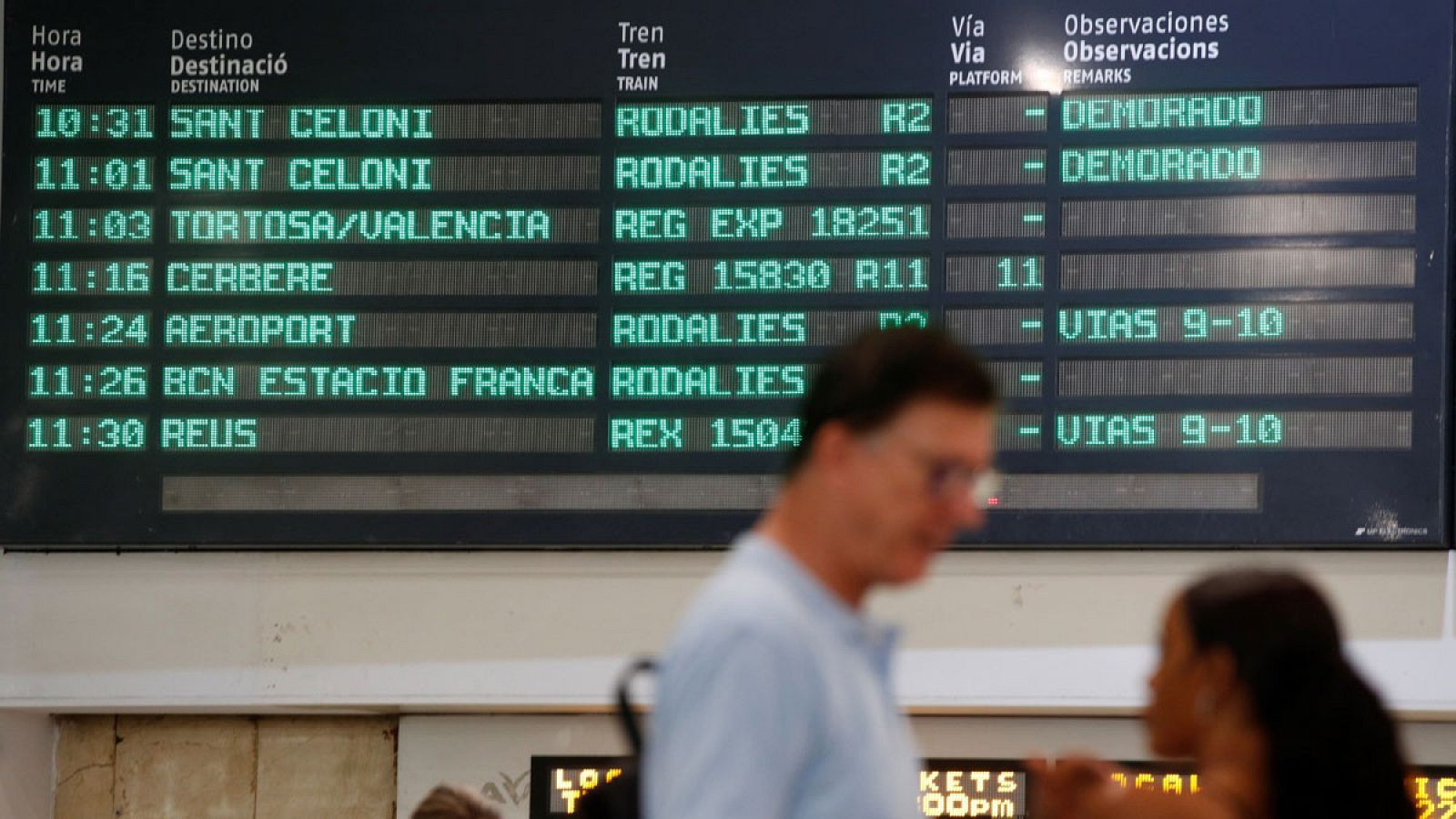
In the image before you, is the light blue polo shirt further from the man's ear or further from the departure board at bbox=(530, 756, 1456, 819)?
the departure board at bbox=(530, 756, 1456, 819)

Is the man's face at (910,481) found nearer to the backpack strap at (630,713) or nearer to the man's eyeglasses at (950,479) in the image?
the man's eyeglasses at (950,479)

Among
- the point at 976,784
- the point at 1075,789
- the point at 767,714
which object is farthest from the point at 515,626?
the point at 767,714

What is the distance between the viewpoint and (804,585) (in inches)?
50.9

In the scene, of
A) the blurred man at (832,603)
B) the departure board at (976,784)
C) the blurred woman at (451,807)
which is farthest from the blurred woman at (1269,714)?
the departure board at (976,784)

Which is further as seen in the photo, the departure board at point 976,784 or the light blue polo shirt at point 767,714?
the departure board at point 976,784

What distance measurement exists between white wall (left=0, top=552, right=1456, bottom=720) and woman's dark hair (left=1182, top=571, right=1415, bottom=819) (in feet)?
6.87

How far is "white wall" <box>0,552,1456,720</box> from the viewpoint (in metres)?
3.70

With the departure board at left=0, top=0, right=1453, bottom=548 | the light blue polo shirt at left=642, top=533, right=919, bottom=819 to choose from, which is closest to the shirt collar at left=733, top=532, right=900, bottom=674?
the light blue polo shirt at left=642, top=533, right=919, bottom=819

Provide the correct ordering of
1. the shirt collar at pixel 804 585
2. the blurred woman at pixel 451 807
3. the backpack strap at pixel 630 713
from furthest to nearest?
the blurred woman at pixel 451 807
the backpack strap at pixel 630 713
the shirt collar at pixel 804 585

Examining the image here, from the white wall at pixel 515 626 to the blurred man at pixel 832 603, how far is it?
2420 millimetres

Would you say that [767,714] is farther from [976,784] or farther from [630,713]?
[976,784]

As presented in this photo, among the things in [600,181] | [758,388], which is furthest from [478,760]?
[600,181]

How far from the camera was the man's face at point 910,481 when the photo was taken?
1.30 meters

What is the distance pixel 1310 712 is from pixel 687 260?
2.32m
